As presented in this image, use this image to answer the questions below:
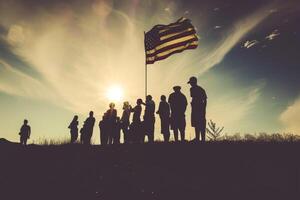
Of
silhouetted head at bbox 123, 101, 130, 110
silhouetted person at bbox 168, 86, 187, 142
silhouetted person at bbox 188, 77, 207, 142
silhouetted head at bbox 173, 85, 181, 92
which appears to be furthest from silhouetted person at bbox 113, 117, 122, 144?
silhouetted person at bbox 188, 77, 207, 142

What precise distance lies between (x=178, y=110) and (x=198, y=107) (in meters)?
0.93

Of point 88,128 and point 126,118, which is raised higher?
point 126,118

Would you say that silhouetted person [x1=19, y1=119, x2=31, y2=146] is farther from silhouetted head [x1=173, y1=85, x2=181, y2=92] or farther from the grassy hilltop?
silhouetted head [x1=173, y1=85, x2=181, y2=92]

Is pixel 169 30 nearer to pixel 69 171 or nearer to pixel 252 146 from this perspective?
pixel 252 146

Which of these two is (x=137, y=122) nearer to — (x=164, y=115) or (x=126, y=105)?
(x=126, y=105)

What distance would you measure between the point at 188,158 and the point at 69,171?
11.3 ft

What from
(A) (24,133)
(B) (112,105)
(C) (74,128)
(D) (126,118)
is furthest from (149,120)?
(A) (24,133)

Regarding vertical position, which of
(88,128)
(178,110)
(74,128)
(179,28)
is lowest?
(88,128)

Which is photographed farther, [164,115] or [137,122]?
[137,122]

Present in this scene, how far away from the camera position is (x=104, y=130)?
15742mm

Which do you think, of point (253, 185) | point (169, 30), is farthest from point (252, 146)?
point (169, 30)

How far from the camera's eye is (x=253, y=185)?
24.9ft

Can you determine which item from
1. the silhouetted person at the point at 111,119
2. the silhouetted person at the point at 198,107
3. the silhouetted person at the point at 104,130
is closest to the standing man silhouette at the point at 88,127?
the silhouetted person at the point at 104,130

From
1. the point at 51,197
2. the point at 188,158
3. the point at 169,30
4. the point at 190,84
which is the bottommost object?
the point at 51,197
